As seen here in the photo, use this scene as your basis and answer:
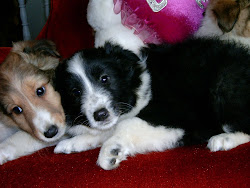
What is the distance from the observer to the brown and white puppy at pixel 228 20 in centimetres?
236

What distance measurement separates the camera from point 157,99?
2127 millimetres

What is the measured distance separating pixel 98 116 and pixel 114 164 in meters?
0.34

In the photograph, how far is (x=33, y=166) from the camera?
1832 millimetres

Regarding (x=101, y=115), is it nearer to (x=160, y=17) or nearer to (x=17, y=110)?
(x=17, y=110)

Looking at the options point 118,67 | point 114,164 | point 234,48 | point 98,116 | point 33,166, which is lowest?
point 33,166

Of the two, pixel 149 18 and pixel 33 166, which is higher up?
pixel 149 18

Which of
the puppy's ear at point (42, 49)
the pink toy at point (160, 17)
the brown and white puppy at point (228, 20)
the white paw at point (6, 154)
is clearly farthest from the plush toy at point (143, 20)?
the white paw at point (6, 154)

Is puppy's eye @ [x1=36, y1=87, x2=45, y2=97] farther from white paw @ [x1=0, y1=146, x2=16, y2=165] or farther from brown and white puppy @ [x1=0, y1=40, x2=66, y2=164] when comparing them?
white paw @ [x1=0, y1=146, x2=16, y2=165]

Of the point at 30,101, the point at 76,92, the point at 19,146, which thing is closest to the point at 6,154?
the point at 19,146

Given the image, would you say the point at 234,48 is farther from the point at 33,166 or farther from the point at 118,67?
the point at 33,166

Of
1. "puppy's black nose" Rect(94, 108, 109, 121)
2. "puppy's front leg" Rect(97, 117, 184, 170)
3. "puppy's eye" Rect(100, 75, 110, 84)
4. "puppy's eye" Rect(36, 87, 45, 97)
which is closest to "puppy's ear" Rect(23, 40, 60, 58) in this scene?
"puppy's eye" Rect(36, 87, 45, 97)

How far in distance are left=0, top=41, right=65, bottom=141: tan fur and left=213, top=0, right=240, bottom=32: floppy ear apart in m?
1.46

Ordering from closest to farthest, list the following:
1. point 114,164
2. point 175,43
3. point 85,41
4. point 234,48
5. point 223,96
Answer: point 114,164 → point 223,96 → point 234,48 → point 175,43 → point 85,41

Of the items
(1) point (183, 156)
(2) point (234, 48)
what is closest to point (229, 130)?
(1) point (183, 156)
